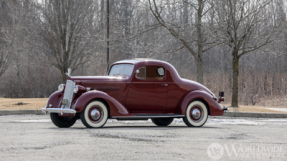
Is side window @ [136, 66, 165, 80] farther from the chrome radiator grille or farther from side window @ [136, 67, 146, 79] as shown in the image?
the chrome radiator grille

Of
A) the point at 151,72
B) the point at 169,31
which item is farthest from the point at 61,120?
the point at 169,31

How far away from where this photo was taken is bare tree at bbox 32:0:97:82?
20.9 meters

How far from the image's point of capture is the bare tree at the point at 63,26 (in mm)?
20922

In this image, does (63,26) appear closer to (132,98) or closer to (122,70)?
(122,70)

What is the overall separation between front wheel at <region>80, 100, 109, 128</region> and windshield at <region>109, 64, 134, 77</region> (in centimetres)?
128

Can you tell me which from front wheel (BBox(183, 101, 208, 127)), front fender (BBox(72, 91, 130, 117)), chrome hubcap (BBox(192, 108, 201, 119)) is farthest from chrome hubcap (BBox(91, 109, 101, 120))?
chrome hubcap (BBox(192, 108, 201, 119))

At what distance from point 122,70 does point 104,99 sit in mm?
1467

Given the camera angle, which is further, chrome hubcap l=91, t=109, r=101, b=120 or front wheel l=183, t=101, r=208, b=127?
front wheel l=183, t=101, r=208, b=127

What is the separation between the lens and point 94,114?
33.3 ft

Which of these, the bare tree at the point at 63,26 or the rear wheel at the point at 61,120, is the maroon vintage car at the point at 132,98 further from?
the bare tree at the point at 63,26

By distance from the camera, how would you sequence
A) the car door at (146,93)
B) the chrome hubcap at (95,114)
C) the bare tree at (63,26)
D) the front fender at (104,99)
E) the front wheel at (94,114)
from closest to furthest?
the front fender at (104,99) < the front wheel at (94,114) < the chrome hubcap at (95,114) < the car door at (146,93) < the bare tree at (63,26)

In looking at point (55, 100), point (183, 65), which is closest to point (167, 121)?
point (55, 100)

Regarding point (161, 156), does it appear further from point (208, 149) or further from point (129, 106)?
point (129, 106)

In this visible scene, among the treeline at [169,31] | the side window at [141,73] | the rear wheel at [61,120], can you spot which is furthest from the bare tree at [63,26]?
the rear wheel at [61,120]
